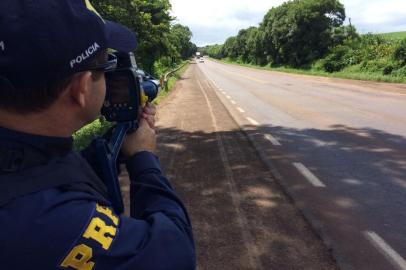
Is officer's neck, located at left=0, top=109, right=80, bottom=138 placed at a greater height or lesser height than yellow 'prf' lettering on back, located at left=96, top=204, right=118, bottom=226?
greater

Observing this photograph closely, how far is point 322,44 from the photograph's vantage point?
49.8 meters

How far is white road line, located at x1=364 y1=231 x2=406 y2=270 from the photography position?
404 centimetres

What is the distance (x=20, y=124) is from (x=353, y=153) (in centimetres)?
792

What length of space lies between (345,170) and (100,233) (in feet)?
21.6

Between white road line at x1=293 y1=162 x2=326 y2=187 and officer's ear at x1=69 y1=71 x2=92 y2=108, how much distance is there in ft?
18.3

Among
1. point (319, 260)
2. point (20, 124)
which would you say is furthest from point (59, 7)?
→ point (319, 260)

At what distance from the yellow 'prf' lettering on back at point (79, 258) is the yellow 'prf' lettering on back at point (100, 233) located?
0.09 feet

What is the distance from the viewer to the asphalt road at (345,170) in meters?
4.51

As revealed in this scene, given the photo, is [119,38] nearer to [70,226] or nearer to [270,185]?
[70,226]

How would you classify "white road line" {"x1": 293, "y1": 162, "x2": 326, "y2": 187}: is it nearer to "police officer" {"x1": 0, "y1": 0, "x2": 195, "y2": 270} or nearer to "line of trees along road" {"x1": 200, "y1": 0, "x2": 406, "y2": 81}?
"police officer" {"x1": 0, "y1": 0, "x2": 195, "y2": 270}

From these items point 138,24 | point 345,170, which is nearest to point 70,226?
point 345,170

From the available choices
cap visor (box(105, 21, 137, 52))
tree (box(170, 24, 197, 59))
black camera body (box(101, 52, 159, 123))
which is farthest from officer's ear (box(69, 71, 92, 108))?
tree (box(170, 24, 197, 59))

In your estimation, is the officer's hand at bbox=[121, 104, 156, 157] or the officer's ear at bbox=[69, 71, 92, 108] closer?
the officer's ear at bbox=[69, 71, 92, 108]

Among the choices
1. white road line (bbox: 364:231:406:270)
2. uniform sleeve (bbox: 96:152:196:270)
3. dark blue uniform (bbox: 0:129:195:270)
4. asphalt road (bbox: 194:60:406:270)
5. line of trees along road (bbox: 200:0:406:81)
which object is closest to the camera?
dark blue uniform (bbox: 0:129:195:270)
